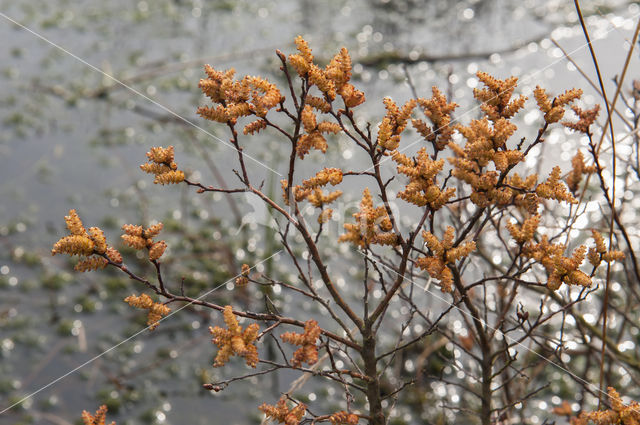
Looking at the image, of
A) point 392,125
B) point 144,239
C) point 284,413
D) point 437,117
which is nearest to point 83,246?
point 144,239

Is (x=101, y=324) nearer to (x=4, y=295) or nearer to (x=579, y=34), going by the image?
(x=4, y=295)

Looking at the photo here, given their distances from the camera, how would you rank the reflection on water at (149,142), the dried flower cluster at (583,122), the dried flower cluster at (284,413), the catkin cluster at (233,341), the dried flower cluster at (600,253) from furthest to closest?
the reflection on water at (149,142), the dried flower cluster at (583,122), the dried flower cluster at (600,253), the dried flower cluster at (284,413), the catkin cluster at (233,341)

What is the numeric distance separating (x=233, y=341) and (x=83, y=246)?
291mm

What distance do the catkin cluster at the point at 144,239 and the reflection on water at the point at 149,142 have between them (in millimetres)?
1507

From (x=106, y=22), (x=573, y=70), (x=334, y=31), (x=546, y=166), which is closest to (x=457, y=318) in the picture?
(x=546, y=166)

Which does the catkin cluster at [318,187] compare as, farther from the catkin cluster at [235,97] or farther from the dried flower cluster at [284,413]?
the dried flower cluster at [284,413]

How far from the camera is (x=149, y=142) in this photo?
4398mm

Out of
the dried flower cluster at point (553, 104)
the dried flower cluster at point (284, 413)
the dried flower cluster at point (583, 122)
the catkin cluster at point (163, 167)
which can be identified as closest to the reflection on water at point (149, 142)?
the dried flower cluster at point (583, 122)

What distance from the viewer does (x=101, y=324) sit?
11.1ft

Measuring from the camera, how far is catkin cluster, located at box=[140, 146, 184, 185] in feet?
3.53

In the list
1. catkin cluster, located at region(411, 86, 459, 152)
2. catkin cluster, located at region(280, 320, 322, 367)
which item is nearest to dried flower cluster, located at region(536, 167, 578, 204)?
catkin cluster, located at region(411, 86, 459, 152)

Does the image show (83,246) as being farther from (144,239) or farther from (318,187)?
(318,187)

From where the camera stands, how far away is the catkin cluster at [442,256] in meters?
1.08

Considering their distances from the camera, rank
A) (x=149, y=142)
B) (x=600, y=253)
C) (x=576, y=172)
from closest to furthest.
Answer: (x=600, y=253)
(x=576, y=172)
(x=149, y=142)
